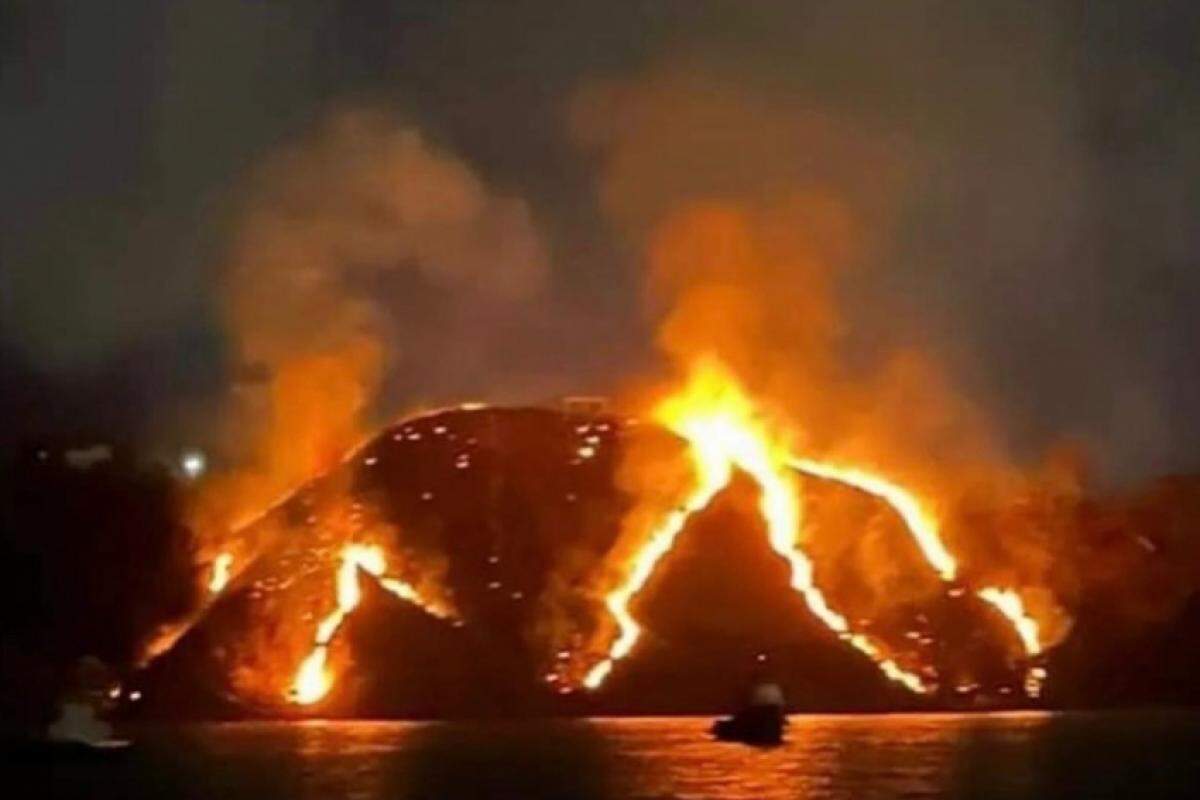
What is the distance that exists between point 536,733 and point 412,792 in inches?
3341

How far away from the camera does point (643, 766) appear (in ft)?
370

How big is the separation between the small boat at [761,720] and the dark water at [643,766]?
2.07 m

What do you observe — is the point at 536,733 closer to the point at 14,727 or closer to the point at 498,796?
the point at 14,727

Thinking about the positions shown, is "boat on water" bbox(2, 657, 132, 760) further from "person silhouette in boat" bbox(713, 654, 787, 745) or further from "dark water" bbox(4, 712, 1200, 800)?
"person silhouette in boat" bbox(713, 654, 787, 745)

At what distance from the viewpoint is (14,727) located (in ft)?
466

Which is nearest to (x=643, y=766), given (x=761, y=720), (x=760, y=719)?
(x=761, y=720)

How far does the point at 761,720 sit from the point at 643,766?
2621 cm

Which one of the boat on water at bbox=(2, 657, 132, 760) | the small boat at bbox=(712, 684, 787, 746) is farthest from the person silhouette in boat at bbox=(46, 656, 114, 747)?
the small boat at bbox=(712, 684, 787, 746)

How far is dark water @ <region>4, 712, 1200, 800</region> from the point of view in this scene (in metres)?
90.7

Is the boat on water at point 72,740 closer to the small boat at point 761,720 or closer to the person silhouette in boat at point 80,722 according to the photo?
the person silhouette in boat at point 80,722

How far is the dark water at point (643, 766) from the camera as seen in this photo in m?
90.7

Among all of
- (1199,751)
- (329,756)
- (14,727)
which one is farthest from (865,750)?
(14,727)

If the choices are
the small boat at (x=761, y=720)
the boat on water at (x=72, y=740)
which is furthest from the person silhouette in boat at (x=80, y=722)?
the small boat at (x=761, y=720)

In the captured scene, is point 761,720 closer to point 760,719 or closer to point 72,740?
point 760,719
